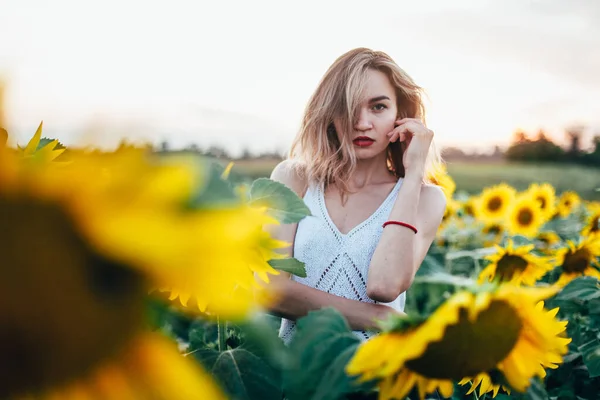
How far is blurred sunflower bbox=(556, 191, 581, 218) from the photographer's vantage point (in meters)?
4.84

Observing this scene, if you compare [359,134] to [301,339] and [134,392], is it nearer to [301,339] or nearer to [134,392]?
[301,339]

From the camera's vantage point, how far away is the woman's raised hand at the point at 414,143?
6.30 ft

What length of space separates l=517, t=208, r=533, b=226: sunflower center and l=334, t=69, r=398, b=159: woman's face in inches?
101

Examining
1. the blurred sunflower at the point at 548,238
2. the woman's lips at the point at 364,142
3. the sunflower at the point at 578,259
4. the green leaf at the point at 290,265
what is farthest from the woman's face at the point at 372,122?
the blurred sunflower at the point at 548,238

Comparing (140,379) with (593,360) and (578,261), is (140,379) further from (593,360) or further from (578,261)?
(578,261)


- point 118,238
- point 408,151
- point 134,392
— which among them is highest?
point 118,238

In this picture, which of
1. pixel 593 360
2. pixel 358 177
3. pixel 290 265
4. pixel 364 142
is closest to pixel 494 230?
pixel 358 177

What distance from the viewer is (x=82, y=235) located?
29cm

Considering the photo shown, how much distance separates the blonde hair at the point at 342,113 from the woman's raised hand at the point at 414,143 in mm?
139

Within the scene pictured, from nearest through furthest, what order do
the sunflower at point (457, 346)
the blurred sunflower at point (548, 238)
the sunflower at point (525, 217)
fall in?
the sunflower at point (457, 346), the blurred sunflower at point (548, 238), the sunflower at point (525, 217)

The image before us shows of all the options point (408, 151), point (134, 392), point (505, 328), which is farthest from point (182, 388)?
point (408, 151)

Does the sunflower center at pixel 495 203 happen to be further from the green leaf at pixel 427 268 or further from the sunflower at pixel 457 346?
the sunflower at pixel 457 346

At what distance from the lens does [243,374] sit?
2.19ft

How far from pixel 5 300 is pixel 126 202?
8 centimetres
